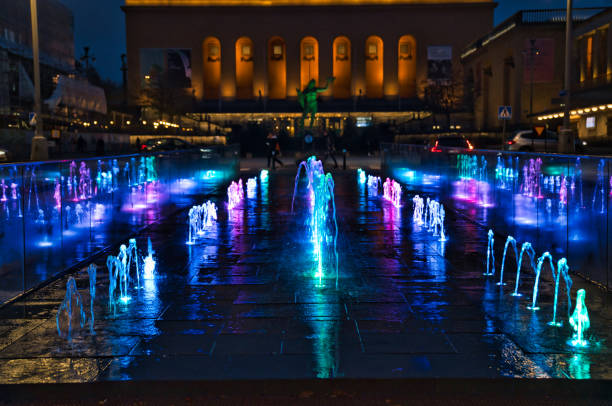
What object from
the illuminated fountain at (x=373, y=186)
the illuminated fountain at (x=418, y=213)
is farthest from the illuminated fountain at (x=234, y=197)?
the illuminated fountain at (x=418, y=213)

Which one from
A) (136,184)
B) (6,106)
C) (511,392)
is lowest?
(511,392)

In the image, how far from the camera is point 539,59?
4975cm

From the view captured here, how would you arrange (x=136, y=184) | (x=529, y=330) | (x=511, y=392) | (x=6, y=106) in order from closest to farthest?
1. (x=511, y=392)
2. (x=529, y=330)
3. (x=136, y=184)
4. (x=6, y=106)

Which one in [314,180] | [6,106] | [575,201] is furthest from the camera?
[6,106]

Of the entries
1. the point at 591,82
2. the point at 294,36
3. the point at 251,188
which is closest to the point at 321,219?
the point at 251,188

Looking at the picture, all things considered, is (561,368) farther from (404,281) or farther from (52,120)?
(52,120)

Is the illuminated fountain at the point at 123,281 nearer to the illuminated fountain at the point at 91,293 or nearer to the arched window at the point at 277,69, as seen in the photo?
the illuminated fountain at the point at 91,293

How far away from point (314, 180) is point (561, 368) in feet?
66.2

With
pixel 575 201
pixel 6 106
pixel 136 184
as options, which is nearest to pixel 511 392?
pixel 575 201

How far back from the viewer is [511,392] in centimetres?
477

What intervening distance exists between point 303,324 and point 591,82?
44.7 m

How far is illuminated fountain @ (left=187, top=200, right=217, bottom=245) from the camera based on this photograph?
12.5 meters

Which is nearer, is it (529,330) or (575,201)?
(529,330)

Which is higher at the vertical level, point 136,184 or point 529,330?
point 136,184
